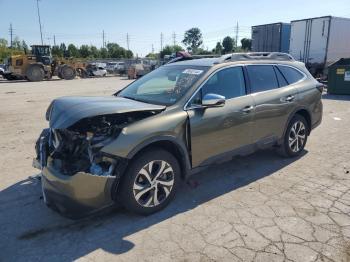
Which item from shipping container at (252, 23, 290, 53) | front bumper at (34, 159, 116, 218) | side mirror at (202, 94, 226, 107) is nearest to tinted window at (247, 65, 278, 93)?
side mirror at (202, 94, 226, 107)

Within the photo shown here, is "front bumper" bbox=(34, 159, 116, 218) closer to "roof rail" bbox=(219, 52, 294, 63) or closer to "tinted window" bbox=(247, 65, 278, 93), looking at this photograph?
"roof rail" bbox=(219, 52, 294, 63)

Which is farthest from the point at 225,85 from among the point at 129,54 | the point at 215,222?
the point at 129,54

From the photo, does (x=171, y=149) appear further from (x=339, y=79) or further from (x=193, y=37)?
(x=193, y=37)

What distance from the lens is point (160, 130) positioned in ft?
11.8

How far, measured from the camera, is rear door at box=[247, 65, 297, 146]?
4.77 metres

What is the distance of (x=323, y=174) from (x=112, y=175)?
3212mm

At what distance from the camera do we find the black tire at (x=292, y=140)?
17.7ft

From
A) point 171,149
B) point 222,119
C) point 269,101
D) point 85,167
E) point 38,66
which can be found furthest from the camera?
point 38,66

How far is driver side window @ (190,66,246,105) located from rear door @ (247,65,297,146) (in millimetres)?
213

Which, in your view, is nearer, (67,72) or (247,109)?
(247,109)

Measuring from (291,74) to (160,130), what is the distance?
3.01 meters

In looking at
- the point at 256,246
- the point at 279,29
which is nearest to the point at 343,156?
the point at 256,246

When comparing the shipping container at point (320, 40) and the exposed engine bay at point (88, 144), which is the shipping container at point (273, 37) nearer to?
the shipping container at point (320, 40)

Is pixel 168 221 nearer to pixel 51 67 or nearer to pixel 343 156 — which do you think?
pixel 343 156
